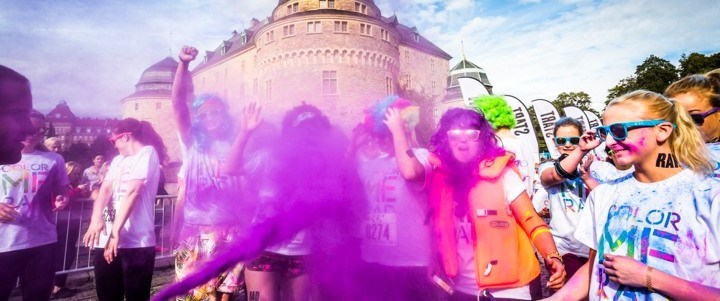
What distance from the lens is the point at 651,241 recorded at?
1534 millimetres

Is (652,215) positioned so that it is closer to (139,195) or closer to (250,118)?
(250,118)

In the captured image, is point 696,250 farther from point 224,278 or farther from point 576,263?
point 224,278

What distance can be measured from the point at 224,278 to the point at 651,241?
2808mm

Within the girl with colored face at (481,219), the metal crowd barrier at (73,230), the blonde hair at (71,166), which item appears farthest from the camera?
the metal crowd barrier at (73,230)

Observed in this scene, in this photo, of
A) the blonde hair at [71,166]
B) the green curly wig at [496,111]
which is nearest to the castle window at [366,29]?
the green curly wig at [496,111]

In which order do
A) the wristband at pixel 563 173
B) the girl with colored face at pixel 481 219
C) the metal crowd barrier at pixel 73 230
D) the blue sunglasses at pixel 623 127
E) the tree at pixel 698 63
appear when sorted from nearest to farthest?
the blue sunglasses at pixel 623 127 → the girl with colored face at pixel 481 219 → the wristband at pixel 563 173 → the metal crowd barrier at pixel 73 230 → the tree at pixel 698 63

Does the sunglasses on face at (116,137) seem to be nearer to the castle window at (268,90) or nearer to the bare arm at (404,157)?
the castle window at (268,90)

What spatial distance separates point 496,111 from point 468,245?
1.51 m

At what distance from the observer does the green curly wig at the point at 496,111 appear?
3289 mm

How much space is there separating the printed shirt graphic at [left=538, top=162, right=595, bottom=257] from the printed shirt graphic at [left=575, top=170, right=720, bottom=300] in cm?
147

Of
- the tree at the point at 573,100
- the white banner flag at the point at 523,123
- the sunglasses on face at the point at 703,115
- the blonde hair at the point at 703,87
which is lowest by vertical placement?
the sunglasses on face at the point at 703,115

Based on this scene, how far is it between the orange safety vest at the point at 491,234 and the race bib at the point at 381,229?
0.31 m

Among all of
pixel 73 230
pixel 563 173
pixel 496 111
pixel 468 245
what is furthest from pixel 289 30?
pixel 73 230

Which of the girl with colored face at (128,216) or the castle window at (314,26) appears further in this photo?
the castle window at (314,26)
